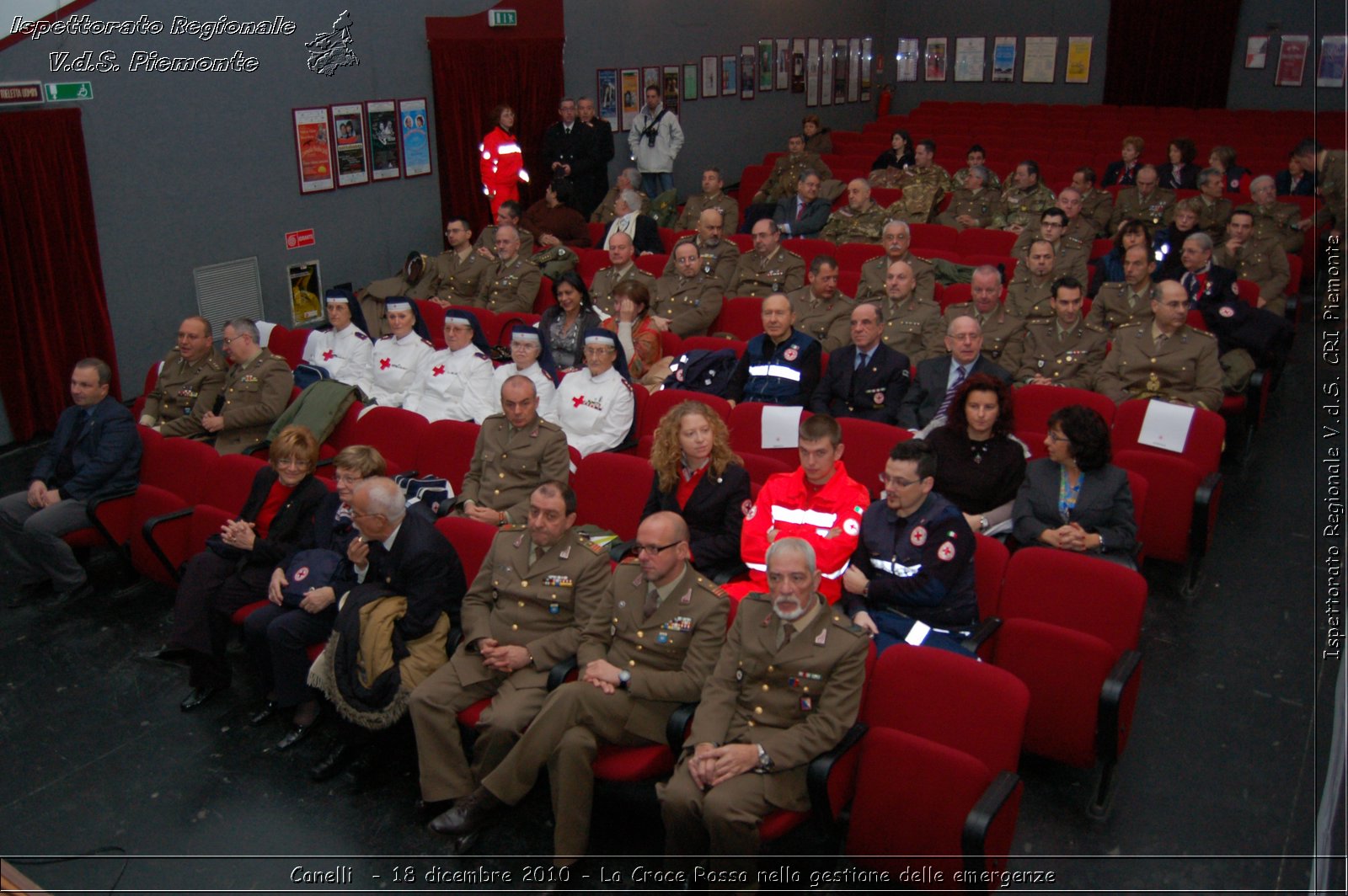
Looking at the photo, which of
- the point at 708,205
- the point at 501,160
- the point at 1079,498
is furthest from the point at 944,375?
the point at 501,160

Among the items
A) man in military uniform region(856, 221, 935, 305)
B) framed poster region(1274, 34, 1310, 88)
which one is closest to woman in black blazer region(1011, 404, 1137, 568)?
man in military uniform region(856, 221, 935, 305)

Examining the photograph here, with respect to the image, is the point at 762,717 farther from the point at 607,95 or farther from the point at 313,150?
the point at 607,95

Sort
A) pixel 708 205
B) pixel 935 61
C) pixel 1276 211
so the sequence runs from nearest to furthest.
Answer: pixel 1276 211 → pixel 708 205 → pixel 935 61

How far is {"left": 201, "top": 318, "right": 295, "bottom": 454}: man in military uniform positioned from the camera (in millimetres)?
5711

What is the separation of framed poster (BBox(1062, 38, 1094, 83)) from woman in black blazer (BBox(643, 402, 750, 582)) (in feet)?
45.9

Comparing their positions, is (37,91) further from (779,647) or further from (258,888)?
(779,647)

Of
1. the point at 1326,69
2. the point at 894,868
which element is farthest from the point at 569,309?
the point at 1326,69

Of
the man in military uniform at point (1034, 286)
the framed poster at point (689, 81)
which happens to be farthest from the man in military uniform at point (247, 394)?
the framed poster at point (689, 81)

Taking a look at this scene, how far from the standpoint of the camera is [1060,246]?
7.38 meters

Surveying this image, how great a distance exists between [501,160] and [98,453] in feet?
17.9

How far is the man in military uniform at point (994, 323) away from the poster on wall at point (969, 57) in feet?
39.4

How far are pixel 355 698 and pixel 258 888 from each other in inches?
26.7

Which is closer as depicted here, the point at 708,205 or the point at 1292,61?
the point at 708,205

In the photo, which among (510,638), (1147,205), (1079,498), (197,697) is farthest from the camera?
(1147,205)
